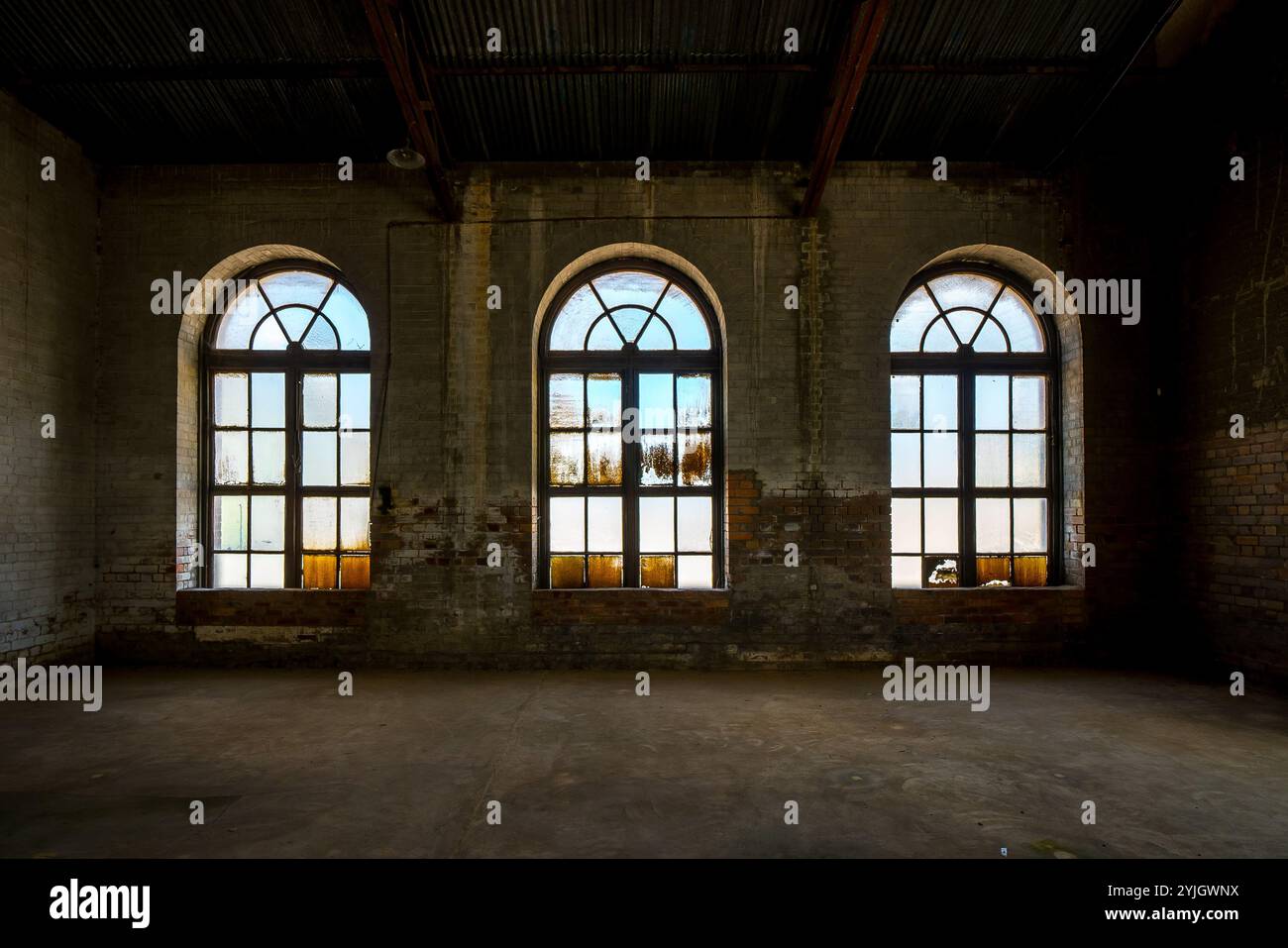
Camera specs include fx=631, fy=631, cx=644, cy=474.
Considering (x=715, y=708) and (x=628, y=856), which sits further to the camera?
(x=715, y=708)

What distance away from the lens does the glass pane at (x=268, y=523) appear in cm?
561

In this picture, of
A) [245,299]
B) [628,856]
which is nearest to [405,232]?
[245,299]

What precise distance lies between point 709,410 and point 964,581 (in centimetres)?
270

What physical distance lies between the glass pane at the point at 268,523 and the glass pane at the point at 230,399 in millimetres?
739

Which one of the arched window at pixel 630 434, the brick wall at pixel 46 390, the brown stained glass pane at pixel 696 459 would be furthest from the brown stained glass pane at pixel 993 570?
the brick wall at pixel 46 390

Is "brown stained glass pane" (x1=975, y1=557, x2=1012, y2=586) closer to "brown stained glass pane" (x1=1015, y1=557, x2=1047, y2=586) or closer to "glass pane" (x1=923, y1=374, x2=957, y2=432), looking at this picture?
"brown stained glass pane" (x1=1015, y1=557, x2=1047, y2=586)

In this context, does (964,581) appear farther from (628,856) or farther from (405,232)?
(405,232)

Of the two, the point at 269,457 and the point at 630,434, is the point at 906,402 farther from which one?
the point at 269,457

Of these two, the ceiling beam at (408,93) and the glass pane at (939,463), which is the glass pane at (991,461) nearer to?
the glass pane at (939,463)

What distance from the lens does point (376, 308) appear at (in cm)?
536

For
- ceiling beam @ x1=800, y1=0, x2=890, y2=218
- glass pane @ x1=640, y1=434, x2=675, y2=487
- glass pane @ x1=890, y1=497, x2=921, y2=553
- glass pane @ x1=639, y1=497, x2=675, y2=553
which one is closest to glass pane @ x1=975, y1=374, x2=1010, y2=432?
glass pane @ x1=890, y1=497, x2=921, y2=553

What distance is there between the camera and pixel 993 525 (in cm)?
562

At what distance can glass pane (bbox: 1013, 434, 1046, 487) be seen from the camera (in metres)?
5.64

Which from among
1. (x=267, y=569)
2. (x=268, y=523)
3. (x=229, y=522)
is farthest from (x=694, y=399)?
(x=229, y=522)
